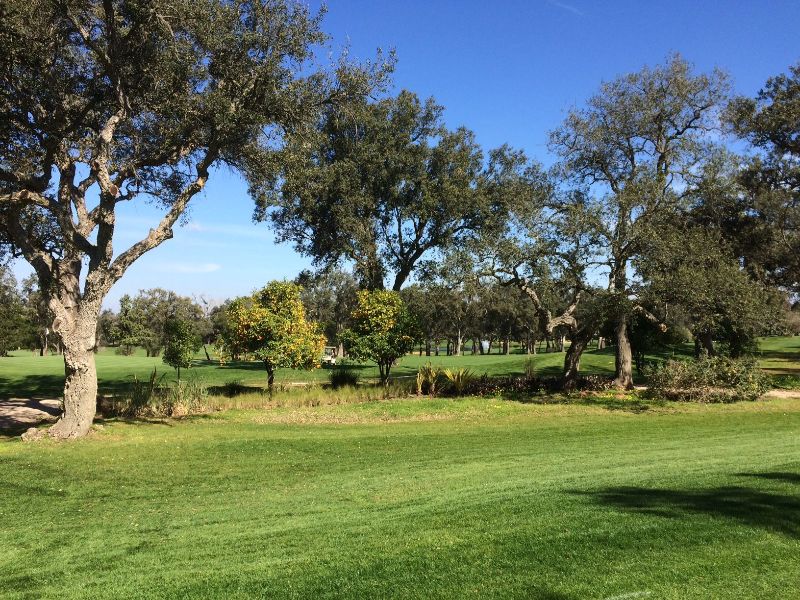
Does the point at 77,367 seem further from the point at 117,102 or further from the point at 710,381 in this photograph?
the point at 710,381

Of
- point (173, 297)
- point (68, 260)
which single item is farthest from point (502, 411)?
point (173, 297)

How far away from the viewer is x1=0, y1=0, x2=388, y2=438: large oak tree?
41.4 ft

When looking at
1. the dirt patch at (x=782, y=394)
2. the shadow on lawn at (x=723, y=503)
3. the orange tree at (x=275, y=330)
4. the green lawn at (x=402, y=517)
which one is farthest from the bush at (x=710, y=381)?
the shadow on lawn at (x=723, y=503)

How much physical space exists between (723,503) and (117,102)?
14.1 metres

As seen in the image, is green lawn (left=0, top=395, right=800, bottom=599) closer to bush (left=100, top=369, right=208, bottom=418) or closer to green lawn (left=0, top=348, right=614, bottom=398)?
bush (left=100, top=369, right=208, bottom=418)

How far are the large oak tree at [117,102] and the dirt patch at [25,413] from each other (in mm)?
2902

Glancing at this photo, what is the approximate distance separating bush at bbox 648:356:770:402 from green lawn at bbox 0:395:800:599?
275 inches

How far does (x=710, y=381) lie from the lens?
20.2m

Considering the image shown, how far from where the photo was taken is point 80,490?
27.9 ft

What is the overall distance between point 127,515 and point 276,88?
10046 millimetres

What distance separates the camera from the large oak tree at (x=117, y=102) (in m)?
12.6

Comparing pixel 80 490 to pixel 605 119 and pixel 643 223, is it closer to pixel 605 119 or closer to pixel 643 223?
pixel 643 223

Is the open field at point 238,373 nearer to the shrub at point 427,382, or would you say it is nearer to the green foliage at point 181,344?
the green foliage at point 181,344

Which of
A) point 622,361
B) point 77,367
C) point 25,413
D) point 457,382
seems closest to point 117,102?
point 77,367
